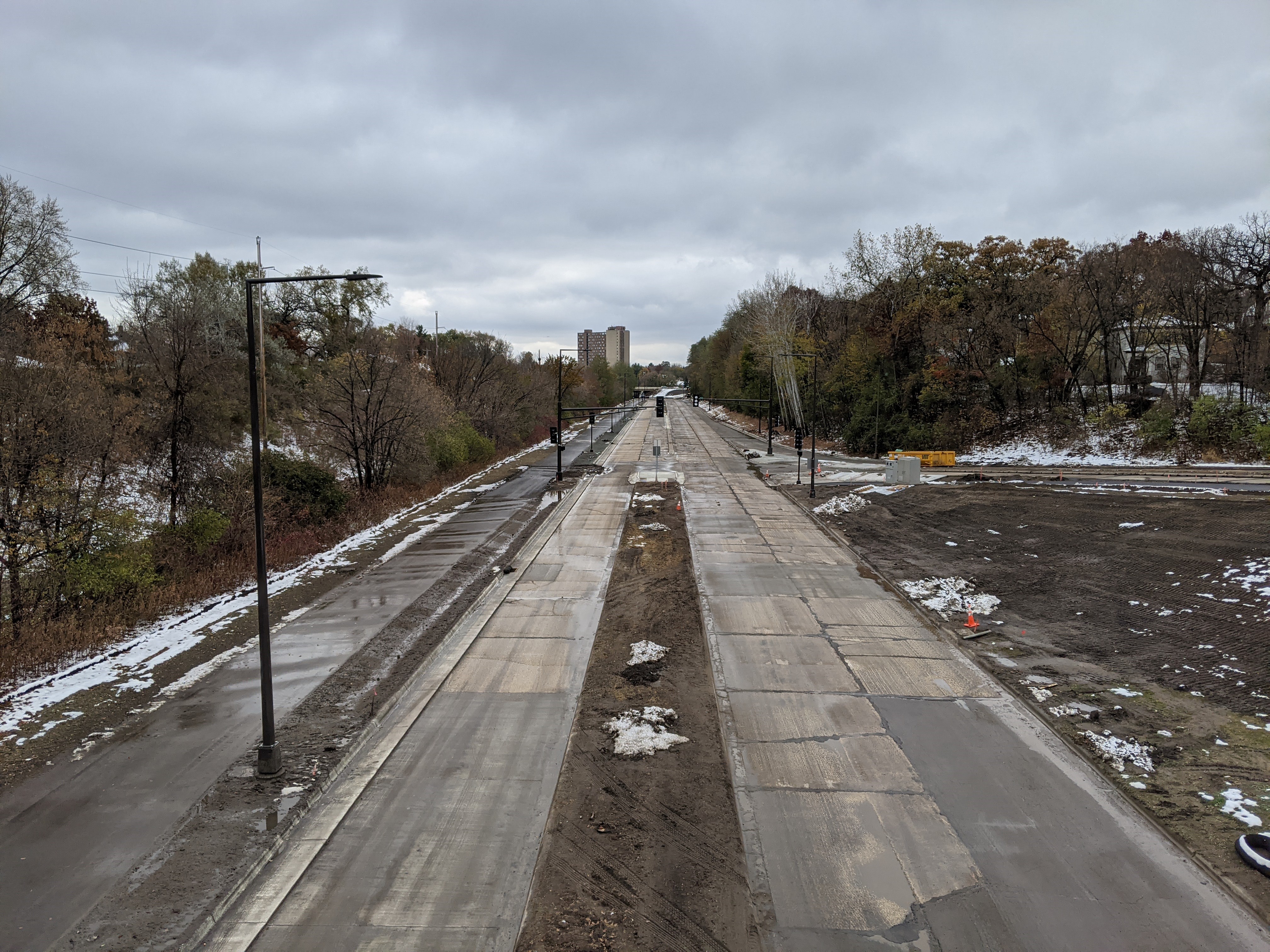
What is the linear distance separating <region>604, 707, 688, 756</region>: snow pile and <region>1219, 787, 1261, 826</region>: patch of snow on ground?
7120mm

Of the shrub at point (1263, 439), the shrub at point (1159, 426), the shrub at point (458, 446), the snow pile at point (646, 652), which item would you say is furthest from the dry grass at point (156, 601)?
the shrub at point (1263, 439)

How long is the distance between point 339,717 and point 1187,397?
4466 centimetres

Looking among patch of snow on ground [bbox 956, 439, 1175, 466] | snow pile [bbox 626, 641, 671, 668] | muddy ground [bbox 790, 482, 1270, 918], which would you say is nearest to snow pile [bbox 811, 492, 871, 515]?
muddy ground [bbox 790, 482, 1270, 918]

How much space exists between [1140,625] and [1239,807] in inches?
281

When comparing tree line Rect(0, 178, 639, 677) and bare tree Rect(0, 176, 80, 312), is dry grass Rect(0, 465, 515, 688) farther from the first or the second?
bare tree Rect(0, 176, 80, 312)

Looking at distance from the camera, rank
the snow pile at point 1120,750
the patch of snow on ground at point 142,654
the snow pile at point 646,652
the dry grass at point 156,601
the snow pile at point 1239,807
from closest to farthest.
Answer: the snow pile at point 1239,807
the snow pile at point 1120,750
the patch of snow on ground at point 142,654
the dry grass at point 156,601
the snow pile at point 646,652

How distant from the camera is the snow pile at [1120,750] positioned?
10.3 m

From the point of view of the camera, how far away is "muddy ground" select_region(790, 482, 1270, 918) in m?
9.73

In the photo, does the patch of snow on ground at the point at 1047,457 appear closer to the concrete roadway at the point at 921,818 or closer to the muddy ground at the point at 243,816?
the concrete roadway at the point at 921,818

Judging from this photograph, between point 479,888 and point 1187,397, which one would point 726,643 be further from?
point 1187,397

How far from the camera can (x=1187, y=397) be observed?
38250 mm

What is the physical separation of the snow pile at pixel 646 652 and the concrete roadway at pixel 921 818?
1.17 m

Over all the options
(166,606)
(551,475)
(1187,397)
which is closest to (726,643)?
(166,606)

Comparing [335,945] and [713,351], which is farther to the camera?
→ [713,351]
